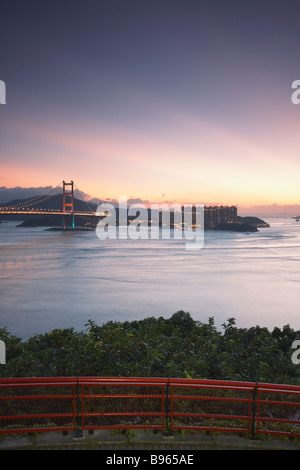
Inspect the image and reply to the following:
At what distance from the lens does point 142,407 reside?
6828mm

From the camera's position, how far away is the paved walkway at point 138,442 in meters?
5.02

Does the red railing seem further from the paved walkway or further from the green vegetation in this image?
the green vegetation

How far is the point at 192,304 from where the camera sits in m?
27.0

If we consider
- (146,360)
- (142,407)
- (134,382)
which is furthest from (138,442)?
(146,360)

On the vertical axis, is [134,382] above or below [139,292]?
above

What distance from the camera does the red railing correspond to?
523 cm

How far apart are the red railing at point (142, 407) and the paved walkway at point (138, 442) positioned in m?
0.13

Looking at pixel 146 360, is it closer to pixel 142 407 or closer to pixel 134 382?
pixel 142 407

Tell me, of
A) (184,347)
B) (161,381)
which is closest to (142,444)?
(161,381)

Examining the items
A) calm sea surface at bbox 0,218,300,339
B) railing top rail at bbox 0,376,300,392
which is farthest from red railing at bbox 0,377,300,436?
calm sea surface at bbox 0,218,300,339

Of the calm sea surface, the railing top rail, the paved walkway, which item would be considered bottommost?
the calm sea surface

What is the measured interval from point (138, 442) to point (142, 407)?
1.75 m

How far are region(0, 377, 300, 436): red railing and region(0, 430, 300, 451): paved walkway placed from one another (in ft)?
0.44
